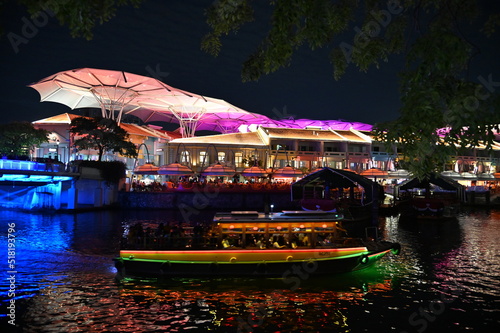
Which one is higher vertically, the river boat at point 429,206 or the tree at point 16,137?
the tree at point 16,137

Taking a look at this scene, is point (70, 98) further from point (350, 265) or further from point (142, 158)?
point (350, 265)

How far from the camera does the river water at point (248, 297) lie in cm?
1357

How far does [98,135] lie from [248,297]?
124 feet

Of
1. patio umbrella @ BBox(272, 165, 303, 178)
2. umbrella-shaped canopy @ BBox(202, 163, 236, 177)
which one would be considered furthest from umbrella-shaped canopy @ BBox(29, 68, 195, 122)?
patio umbrella @ BBox(272, 165, 303, 178)

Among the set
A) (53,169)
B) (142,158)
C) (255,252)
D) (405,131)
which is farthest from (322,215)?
(142,158)

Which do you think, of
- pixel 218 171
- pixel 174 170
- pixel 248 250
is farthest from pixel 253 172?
pixel 248 250

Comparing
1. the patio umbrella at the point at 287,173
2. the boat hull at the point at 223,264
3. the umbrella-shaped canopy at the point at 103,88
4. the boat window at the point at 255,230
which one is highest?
the umbrella-shaped canopy at the point at 103,88

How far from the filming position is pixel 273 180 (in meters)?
65.9

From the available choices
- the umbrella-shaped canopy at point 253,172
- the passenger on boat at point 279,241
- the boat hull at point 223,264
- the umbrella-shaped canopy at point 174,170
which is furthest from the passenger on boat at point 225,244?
the umbrella-shaped canopy at point 253,172

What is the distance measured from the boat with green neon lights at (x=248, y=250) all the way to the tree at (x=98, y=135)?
32.0 metres

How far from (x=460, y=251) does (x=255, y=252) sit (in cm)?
1471

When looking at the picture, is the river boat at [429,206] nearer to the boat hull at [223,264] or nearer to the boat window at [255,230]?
the boat hull at [223,264]

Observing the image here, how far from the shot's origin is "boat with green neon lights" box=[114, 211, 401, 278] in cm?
1844

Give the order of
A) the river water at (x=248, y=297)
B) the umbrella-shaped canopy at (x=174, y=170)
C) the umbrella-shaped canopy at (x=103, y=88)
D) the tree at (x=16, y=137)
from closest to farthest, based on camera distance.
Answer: the river water at (x=248, y=297) < the umbrella-shaped canopy at (x=174, y=170) < the tree at (x=16, y=137) < the umbrella-shaped canopy at (x=103, y=88)
